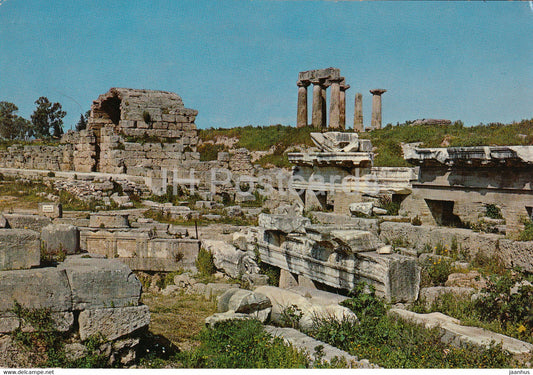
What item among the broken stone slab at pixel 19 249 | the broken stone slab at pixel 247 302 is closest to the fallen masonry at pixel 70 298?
the broken stone slab at pixel 19 249

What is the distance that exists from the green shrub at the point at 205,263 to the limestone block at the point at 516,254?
5.31 metres

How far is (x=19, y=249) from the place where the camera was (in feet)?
16.5

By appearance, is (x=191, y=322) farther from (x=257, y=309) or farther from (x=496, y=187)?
(x=496, y=187)

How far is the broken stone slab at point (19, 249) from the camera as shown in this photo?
195 inches

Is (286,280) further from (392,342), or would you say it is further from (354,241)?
(392,342)

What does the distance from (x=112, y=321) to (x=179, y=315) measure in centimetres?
251

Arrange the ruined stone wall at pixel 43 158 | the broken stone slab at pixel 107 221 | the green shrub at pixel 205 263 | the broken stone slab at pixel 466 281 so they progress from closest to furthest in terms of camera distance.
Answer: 1. the broken stone slab at pixel 466 281
2. the green shrub at pixel 205 263
3. the broken stone slab at pixel 107 221
4. the ruined stone wall at pixel 43 158

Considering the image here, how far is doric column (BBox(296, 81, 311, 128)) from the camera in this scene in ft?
94.0

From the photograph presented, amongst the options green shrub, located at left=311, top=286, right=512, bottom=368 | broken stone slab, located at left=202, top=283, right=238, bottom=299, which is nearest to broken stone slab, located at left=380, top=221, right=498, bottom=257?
green shrub, located at left=311, top=286, right=512, bottom=368

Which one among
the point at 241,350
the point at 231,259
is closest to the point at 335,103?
the point at 231,259

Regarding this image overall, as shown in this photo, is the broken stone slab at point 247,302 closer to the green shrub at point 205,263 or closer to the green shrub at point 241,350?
the green shrub at point 241,350

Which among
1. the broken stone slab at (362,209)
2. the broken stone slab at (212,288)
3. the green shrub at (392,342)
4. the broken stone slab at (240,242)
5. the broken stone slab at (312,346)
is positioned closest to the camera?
the green shrub at (392,342)

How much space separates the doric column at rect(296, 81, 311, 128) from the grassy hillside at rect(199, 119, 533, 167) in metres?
1.26

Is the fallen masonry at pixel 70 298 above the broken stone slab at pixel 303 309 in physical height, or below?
above
